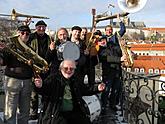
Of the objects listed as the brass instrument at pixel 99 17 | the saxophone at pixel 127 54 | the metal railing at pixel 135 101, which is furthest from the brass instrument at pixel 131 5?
the metal railing at pixel 135 101

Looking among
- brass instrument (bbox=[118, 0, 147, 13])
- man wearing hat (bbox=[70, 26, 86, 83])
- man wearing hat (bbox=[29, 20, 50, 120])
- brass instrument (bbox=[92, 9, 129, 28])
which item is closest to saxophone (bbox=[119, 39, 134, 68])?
brass instrument (bbox=[92, 9, 129, 28])

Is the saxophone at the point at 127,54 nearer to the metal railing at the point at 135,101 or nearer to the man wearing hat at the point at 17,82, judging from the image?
the metal railing at the point at 135,101

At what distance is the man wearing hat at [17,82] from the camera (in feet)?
17.0

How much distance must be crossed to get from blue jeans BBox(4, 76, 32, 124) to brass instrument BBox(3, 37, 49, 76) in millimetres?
302

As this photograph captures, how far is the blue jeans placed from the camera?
5.27 meters

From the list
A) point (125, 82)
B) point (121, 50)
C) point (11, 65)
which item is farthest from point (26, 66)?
point (121, 50)

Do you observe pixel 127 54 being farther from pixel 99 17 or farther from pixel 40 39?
pixel 40 39

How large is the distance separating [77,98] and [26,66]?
1536 mm

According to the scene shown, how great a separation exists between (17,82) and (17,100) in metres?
0.28

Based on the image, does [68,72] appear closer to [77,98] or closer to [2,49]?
[77,98]

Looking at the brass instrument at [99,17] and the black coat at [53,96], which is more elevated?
the brass instrument at [99,17]

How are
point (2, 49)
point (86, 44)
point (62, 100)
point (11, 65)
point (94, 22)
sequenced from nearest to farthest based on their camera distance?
point (62, 100), point (2, 49), point (11, 65), point (86, 44), point (94, 22)

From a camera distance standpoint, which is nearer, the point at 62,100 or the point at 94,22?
the point at 62,100

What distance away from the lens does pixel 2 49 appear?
15.8 ft
